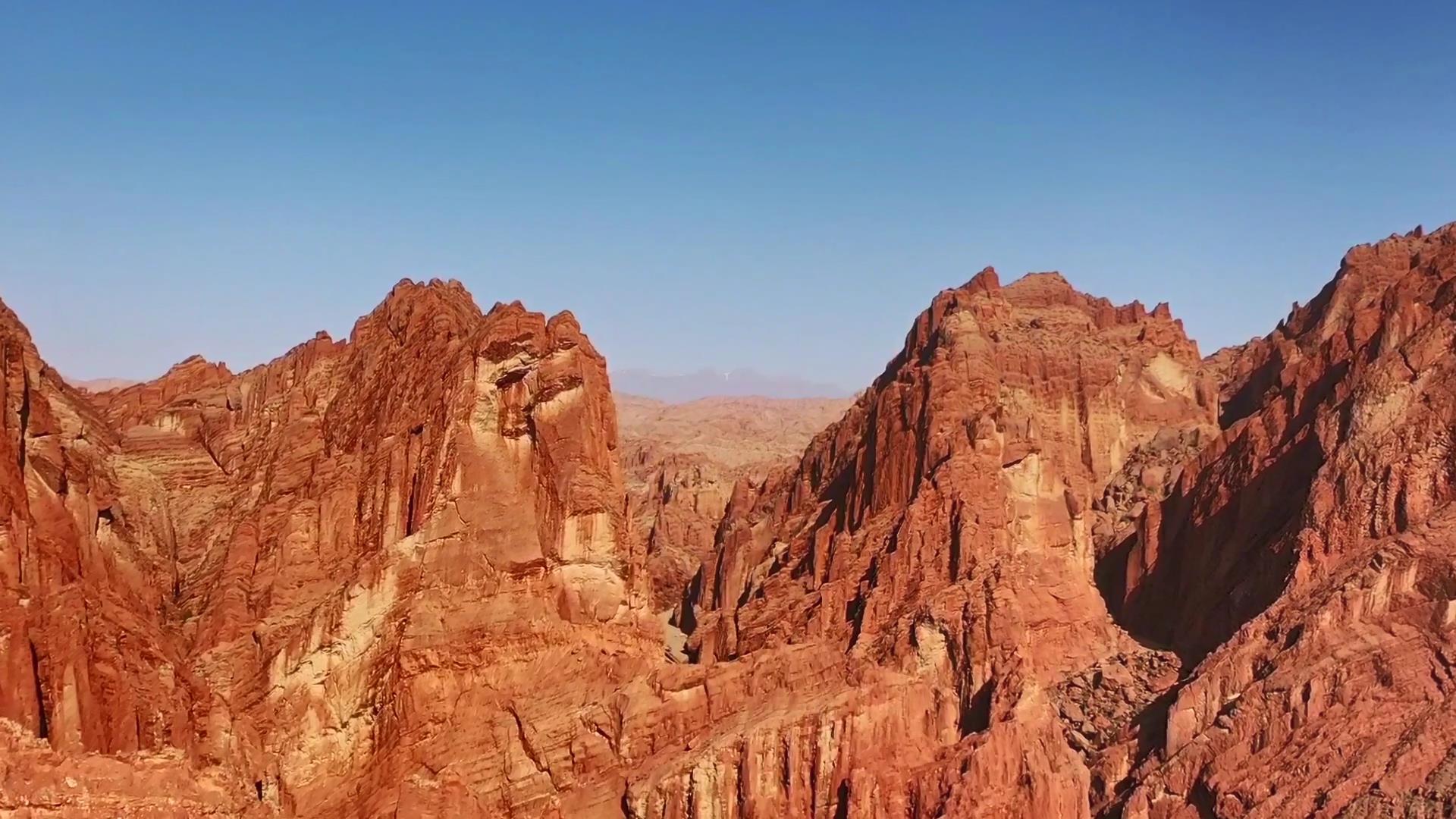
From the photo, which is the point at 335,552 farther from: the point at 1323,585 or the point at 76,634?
→ the point at 1323,585

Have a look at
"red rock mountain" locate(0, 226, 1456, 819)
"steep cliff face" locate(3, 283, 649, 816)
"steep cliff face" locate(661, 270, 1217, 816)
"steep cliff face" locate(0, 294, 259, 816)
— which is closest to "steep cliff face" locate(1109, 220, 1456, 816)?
"red rock mountain" locate(0, 226, 1456, 819)

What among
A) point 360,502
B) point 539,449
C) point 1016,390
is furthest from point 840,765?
point 1016,390

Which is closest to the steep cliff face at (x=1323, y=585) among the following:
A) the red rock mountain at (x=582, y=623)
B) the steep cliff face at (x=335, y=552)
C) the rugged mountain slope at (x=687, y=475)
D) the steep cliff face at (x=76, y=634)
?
the red rock mountain at (x=582, y=623)

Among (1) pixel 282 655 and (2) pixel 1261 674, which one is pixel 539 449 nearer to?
(1) pixel 282 655

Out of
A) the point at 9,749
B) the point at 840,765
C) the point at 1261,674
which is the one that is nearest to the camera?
the point at 9,749

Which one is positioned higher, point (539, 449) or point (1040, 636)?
point (539, 449)

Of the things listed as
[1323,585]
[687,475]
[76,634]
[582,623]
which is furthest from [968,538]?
[687,475]

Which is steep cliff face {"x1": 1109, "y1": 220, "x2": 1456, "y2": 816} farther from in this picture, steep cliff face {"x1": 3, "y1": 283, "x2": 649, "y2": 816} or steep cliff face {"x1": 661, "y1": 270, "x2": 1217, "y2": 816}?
steep cliff face {"x1": 3, "y1": 283, "x2": 649, "y2": 816}
